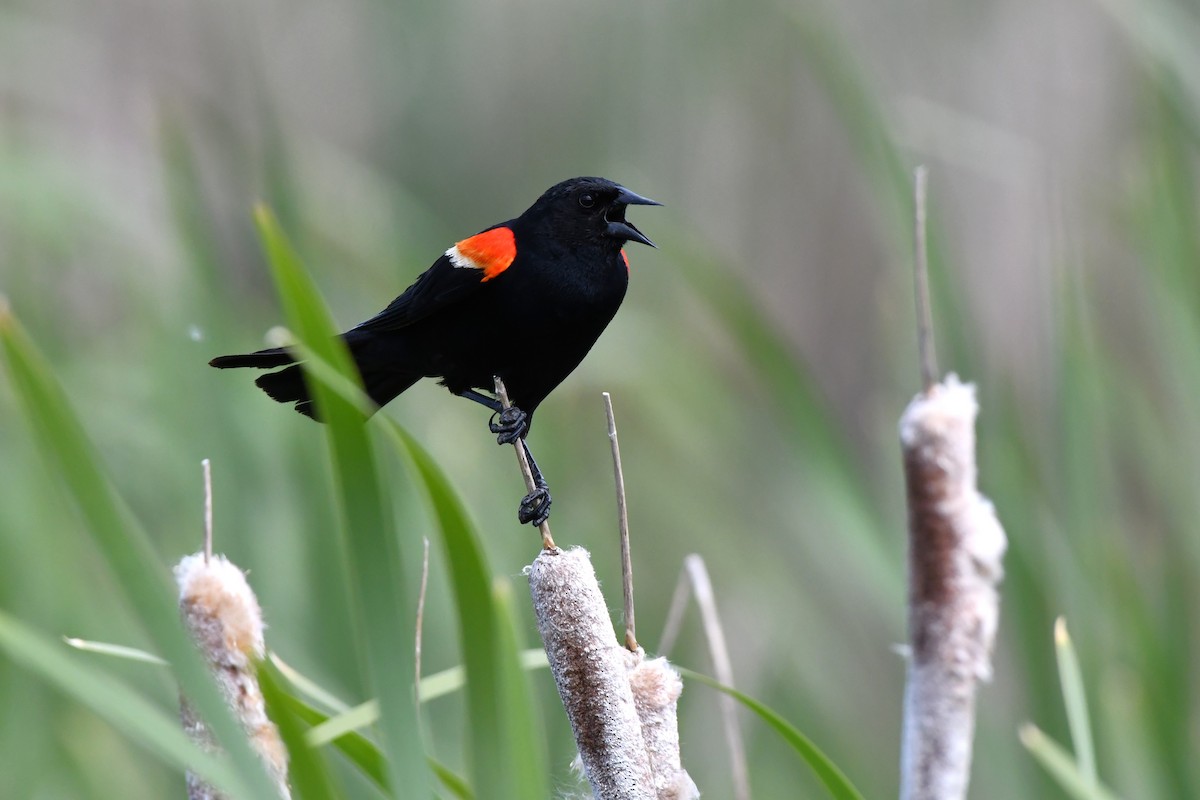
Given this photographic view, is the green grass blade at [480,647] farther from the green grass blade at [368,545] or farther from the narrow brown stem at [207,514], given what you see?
the narrow brown stem at [207,514]

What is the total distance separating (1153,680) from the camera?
1281mm

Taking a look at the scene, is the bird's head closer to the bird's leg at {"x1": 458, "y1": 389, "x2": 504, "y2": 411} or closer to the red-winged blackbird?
the red-winged blackbird

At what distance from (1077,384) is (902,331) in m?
0.32

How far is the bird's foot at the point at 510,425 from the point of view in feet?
3.15

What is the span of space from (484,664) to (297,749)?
3.5 inches

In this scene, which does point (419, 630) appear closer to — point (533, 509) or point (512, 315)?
point (533, 509)

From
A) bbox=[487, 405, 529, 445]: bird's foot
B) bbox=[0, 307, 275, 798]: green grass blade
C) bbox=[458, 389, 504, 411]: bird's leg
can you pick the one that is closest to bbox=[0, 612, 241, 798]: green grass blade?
bbox=[0, 307, 275, 798]: green grass blade

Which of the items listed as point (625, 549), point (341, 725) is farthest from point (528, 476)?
point (341, 725)

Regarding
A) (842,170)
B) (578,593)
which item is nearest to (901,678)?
(842,170)

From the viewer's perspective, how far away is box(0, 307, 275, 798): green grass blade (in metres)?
0.49

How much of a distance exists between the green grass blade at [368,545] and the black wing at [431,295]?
1.82 ft

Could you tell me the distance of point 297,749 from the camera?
515mm

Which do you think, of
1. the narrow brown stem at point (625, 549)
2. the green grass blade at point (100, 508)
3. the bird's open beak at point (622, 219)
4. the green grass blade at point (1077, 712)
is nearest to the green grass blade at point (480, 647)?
the green grass blade at point (100, 508)

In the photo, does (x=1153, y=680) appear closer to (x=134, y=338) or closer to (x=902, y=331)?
(x=902, y=331)
